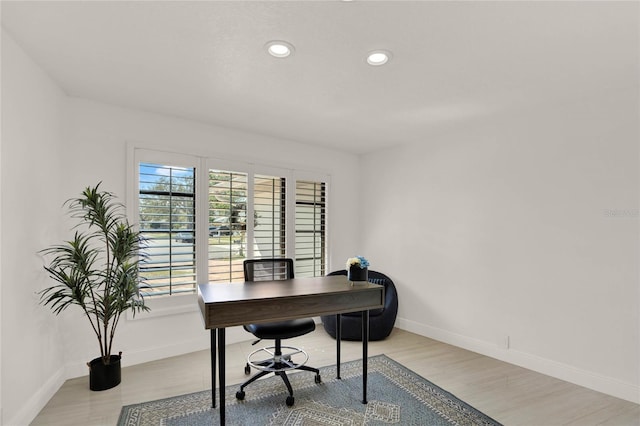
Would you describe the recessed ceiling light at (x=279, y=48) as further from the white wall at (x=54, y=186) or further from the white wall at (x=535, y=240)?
the white wall at (x=535, y=240)

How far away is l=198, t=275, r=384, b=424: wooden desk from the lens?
206 cm

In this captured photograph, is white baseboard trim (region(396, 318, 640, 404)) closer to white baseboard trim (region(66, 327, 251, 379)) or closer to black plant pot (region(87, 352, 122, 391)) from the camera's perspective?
white baseboard trim (region(66, 327, 251, 379))

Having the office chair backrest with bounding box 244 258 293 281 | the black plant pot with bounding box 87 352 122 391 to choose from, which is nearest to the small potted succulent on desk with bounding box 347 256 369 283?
the office chair backrest with bounding box 244 258 293 281

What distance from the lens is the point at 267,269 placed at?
320 centimetres

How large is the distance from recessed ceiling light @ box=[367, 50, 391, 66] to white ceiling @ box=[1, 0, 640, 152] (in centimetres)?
6

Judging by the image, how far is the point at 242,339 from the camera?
12.8 feet

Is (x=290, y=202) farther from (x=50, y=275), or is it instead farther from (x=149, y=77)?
(x=50, y=275)

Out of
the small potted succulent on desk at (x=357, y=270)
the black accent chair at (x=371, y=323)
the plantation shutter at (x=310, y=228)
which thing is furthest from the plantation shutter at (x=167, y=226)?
the small potted succulent on desk at (x=357, y=270)

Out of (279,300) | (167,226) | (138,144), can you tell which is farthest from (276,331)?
(138,144)

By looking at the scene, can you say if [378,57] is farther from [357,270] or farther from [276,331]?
[276,331]

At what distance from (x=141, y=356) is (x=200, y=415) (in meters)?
1.28

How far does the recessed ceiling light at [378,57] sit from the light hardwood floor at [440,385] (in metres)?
2.59

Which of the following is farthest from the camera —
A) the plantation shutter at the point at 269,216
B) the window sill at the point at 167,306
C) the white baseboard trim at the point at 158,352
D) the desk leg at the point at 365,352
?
the plantation shutter at the point at 269,216

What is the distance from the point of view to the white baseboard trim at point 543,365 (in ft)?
8.59
